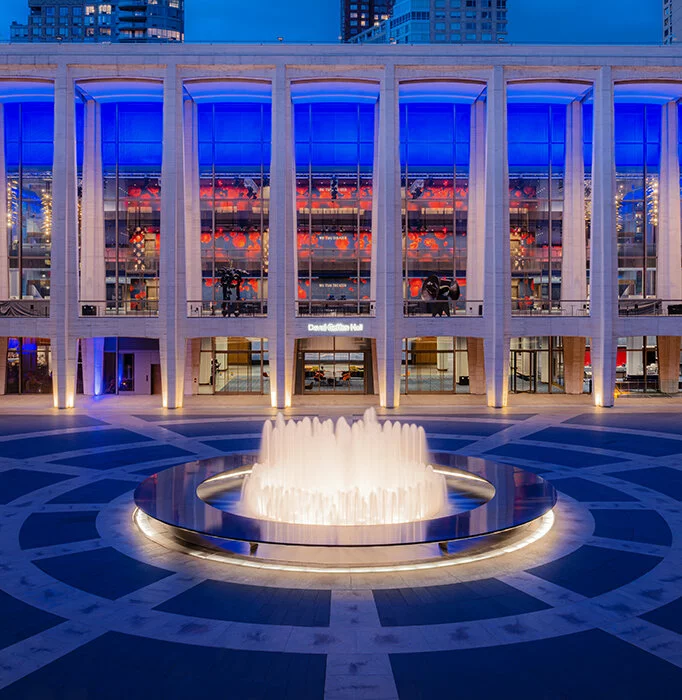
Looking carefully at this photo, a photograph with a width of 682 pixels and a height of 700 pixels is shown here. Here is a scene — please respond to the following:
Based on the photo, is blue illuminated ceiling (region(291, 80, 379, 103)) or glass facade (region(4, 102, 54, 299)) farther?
glass facade (region(4, 102, 54, 299))

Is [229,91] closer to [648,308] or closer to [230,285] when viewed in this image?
[230,285]

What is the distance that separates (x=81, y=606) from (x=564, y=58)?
3597 centimetres

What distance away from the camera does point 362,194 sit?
42.5 metres

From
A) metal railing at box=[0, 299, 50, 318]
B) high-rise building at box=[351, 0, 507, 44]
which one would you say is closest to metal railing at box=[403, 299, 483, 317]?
metal railing at box=[0, 299, 50, 318]

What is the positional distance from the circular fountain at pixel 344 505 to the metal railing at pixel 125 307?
21.5m

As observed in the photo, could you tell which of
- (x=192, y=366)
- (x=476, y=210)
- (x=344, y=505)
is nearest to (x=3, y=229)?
(x=192, y=366)

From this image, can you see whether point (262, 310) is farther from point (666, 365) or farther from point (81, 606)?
point (81, 606)

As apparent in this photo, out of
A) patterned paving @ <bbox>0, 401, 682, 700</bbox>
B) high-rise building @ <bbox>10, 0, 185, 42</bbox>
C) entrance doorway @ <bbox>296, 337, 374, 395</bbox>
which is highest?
high-rise building @ <bbox>10, 0, 185, 42</bbox>

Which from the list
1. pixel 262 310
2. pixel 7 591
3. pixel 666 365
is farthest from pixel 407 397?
pixel 7 591

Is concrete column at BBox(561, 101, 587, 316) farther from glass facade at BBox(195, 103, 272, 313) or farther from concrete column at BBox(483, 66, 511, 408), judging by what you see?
glass facade at BBox(195, 103, 272, 313)

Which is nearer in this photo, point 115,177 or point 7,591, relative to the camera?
point 7,591

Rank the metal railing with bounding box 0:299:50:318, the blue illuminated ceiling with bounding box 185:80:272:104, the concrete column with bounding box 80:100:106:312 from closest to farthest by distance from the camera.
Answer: the metal railing with bounding box 0:299:50:318, the blue illuminated ceiling with bounding box 185:80:272:104, the concrete column with bounding box 80:100:106:312

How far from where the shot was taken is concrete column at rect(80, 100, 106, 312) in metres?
41.8

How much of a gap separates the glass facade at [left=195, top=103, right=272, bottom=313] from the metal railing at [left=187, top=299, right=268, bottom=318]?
2.17ft
